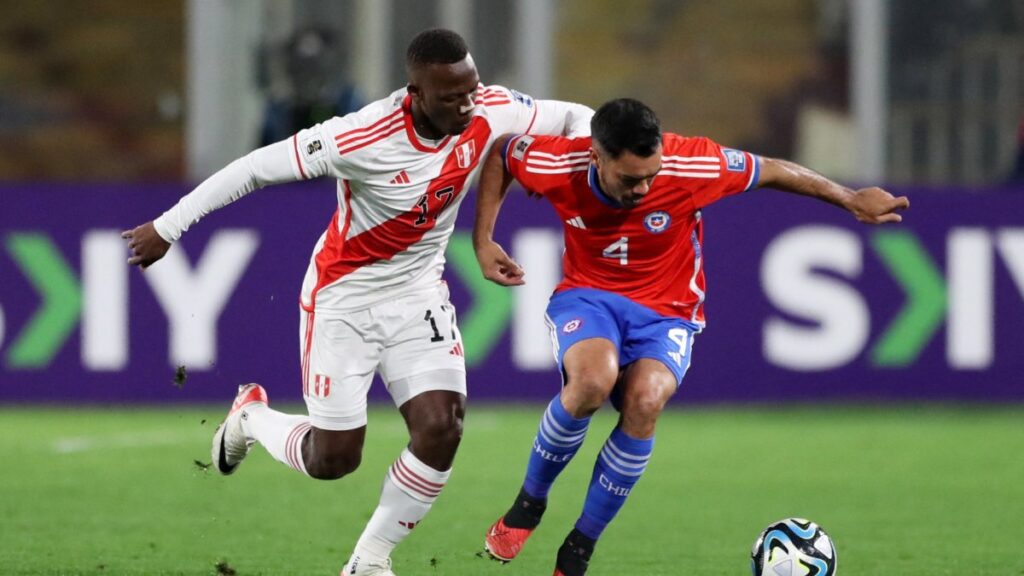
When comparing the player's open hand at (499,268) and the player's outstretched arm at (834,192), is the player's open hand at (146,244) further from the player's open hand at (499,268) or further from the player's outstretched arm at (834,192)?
the player's outstretched arm at (834,192)

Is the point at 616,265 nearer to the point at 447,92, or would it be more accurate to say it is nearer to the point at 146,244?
the point at 447,92

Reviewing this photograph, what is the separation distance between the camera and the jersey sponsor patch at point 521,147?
21.5ft

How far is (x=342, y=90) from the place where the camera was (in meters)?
12.1

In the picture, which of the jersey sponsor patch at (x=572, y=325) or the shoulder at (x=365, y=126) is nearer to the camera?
the shoulder at (x=365, y=126)

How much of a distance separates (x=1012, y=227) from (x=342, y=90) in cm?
462

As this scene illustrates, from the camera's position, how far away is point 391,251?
6.48 metres

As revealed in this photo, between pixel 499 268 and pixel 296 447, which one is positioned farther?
pixel 296 447

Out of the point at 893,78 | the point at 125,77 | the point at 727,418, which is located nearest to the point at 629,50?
the point at 893,78

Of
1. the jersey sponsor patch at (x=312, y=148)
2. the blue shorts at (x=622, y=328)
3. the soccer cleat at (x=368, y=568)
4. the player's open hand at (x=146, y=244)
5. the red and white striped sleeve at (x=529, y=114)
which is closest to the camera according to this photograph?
the player's open hand at (x=146, y=244)

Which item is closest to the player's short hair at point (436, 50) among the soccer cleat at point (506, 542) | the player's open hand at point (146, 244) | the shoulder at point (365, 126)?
the shoulder at point (365, 126)

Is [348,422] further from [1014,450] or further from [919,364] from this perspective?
[919,364]

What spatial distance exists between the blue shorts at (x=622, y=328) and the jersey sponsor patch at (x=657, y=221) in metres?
0.28

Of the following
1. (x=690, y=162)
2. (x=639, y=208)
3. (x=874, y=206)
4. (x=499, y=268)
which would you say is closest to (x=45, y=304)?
(x=499, y=268)

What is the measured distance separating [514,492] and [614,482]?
2.74 metres
